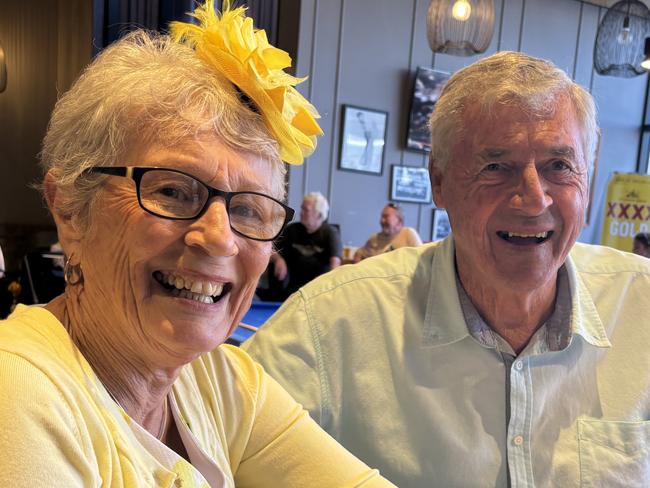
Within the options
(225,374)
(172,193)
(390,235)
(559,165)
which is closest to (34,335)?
(172,193)

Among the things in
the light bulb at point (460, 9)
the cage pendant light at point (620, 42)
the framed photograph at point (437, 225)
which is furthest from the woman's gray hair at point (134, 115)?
the framed photograph at point (437, 225)

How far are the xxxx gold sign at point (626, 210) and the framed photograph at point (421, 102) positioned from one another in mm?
2985

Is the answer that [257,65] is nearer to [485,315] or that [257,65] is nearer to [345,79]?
[485,315]

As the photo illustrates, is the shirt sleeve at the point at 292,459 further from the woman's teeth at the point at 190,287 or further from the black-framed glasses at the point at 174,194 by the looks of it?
the black-framed glasses at the point at 174,194

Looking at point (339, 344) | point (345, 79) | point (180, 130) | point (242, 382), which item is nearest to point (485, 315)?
point (339, 344)

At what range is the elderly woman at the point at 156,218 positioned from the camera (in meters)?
0.83

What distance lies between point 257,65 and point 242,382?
0.54 metres

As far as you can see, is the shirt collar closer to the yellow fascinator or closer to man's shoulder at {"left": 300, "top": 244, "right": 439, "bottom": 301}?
man's shoulder at {"left": 300, "top": 244, "right": 439, "bottom": 301}

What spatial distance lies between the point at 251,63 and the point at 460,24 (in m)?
5.03

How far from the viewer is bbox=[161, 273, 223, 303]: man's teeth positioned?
0.86 m

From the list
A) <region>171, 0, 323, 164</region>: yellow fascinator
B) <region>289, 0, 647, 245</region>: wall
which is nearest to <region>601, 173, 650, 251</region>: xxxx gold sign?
<region>289, 0, 647, 245</region>: wall

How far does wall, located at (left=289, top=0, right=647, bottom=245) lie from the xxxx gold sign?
69.2 inches

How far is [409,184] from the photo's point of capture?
7.88 metres

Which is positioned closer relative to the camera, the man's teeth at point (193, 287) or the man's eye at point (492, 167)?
the man's teeth at point (193, 287)
